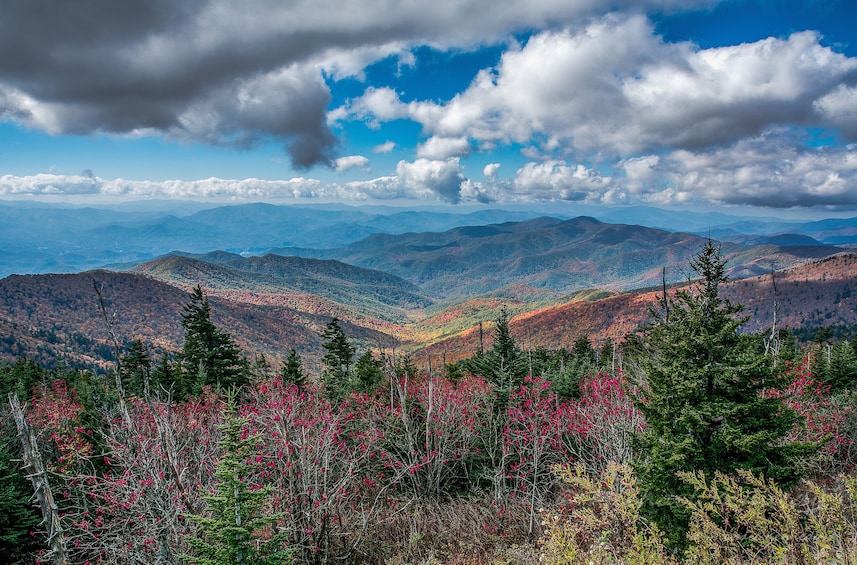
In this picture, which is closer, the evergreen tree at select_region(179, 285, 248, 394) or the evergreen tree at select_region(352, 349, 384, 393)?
the evergreen tree at select_region(352, 349, 384, 393)

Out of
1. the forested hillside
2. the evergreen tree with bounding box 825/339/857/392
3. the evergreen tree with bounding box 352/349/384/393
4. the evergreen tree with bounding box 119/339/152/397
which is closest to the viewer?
the forested hillside

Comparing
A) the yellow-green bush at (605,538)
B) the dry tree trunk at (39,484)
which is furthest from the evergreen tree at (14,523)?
the yellow-green bush at (605,538)

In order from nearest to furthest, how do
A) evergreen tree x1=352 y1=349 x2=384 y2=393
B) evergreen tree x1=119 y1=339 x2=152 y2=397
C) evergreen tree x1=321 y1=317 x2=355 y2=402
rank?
evergreen tree x1=352 y1=349 x2=384 y2=393 → evergreen tree x1=119 y1=339 x2=152 y2=397 → evergreen tree x1=321 y1=317 x2=355 y2=402

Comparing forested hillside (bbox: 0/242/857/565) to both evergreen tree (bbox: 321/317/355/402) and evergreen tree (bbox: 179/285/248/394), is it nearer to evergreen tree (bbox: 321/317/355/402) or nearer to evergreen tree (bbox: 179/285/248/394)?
evergreen tree (bbox: 179/285/248/394)

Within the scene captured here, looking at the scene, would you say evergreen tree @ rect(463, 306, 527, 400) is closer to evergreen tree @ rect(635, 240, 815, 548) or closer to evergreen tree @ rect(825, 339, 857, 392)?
evergreen tree @ rect(635, 240, 815, 548)

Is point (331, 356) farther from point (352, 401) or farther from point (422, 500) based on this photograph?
point (422, 500)

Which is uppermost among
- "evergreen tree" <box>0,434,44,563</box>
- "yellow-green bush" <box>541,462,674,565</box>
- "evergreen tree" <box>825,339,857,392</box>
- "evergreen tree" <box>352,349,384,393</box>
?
"yellow-green bush" <box>541,462,674,565</box>

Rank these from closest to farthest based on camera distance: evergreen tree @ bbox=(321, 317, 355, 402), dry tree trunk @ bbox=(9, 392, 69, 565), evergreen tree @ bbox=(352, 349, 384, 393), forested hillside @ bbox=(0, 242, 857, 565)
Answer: forested hillside @ bbox=(0, 242, 857, 565) → dry tree trunk @ bbox=(9, 392, 69, 565) → evergreen tree @ bbox=(352, 349, 384, 393) → evergreen tree @ bbox=(321, 317, 355, 402)

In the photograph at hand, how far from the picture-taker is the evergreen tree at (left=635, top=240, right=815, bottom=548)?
11359 mm

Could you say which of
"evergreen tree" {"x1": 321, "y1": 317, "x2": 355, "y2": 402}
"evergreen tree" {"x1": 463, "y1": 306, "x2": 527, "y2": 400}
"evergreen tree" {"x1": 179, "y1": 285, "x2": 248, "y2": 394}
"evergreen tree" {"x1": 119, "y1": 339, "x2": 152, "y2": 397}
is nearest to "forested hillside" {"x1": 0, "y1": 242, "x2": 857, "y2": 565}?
"evergreen tree" {"x1": 463, "y1": 306, "x2": 527, "y2": 400}

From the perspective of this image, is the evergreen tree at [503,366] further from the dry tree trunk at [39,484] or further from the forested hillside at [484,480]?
the dry tree trunk at [39,484]

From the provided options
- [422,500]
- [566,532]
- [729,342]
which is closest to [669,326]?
[729,342]

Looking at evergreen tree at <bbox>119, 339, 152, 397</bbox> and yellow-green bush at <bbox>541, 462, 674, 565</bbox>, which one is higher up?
yellow-green bush at <bbox>541, 462, 674, 565</bbox>

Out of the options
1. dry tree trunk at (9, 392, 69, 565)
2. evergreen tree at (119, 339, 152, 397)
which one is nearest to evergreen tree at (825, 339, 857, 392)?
dry tree trunk at (9, 392, 69, 565)
